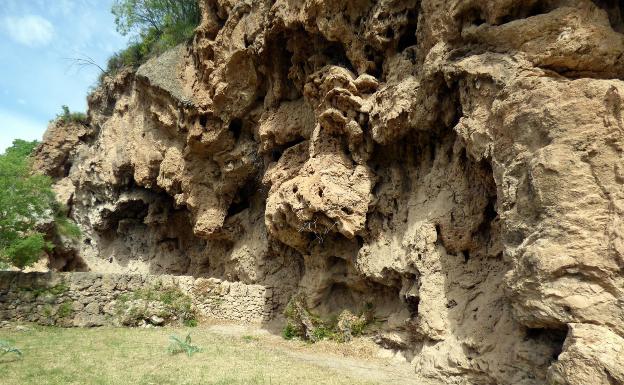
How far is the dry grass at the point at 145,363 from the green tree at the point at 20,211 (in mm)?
2643

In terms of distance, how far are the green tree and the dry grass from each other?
2.64 m

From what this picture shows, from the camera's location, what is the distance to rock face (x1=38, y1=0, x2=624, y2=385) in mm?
5738

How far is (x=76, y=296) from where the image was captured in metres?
13.1

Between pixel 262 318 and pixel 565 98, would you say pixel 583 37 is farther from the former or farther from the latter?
pixel 262 318

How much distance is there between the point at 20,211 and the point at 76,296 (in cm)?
329

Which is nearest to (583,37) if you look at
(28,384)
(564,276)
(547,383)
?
(564,276)

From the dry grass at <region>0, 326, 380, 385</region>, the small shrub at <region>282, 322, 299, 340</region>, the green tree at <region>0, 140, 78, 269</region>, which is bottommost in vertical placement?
the dry grass at <region>0, 326, 380, 385</region>

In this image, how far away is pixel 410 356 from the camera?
9.03 meters

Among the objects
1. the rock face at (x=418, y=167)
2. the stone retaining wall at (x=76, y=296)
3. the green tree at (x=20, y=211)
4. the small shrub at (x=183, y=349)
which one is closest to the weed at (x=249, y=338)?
the rock face at (x=418, y=167)

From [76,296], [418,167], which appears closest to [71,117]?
[76,296]

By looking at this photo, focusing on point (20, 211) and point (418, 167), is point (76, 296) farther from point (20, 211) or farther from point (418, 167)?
point (418, 167)

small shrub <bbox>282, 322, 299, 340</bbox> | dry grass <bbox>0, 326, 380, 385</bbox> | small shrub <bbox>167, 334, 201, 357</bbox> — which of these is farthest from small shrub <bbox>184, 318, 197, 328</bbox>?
small shrub <bbox>167, 334, 201, 357</bbox>

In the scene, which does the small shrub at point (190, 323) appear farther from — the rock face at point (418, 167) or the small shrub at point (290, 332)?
the small shrub at point (290, 332)

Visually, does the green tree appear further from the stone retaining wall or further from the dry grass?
the dry grass
